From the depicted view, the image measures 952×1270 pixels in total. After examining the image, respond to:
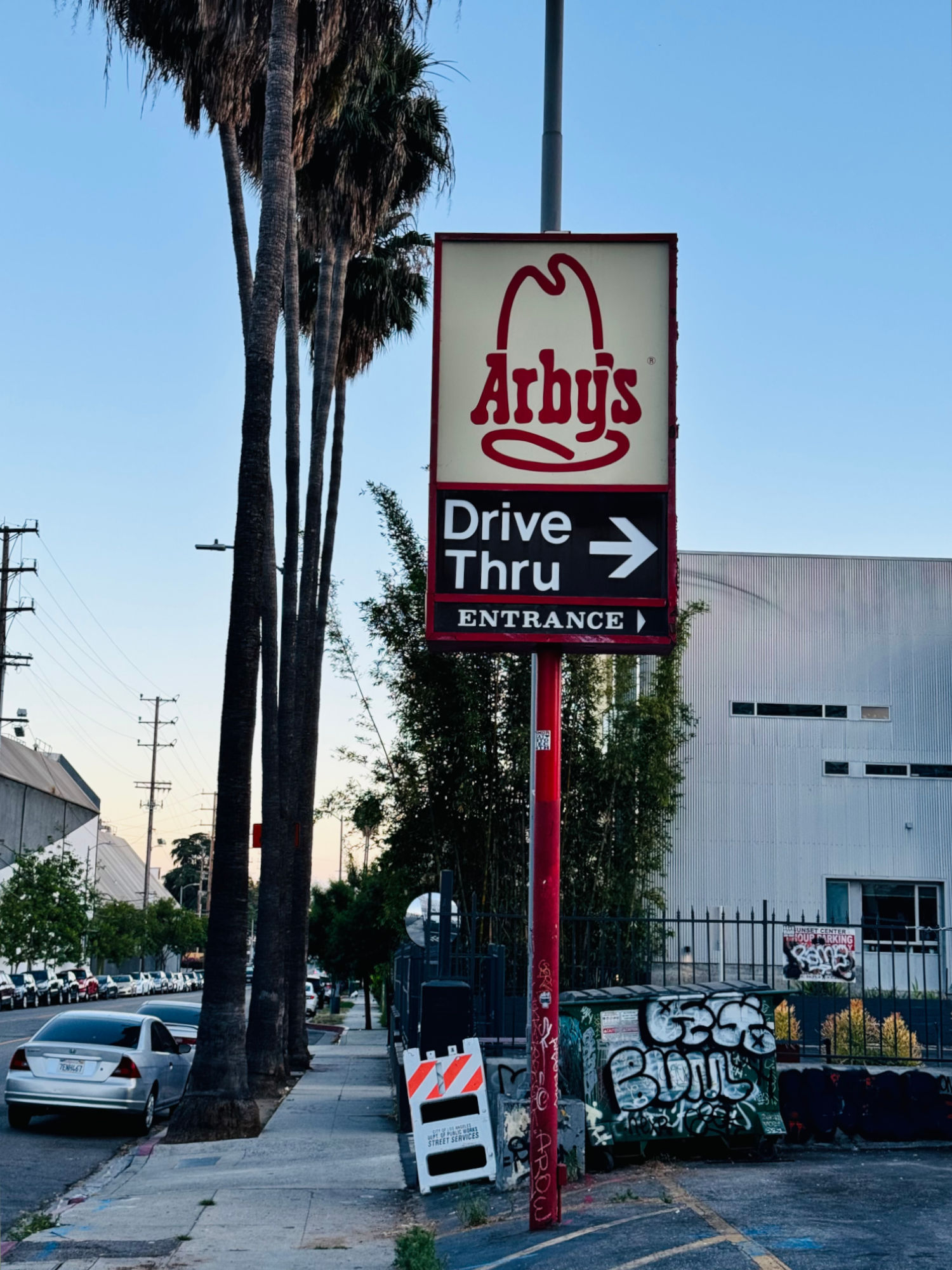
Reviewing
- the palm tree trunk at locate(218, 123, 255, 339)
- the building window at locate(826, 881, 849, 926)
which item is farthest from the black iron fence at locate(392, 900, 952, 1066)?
the building window at locate(826, 881, 849, 926)

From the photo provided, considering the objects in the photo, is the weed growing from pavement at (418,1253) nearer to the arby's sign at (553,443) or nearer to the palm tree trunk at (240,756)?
the arby's sign at (553,443)

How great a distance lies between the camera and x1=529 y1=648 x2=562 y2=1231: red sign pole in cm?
858

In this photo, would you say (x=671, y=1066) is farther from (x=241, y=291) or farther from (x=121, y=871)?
(x=121, y=871)

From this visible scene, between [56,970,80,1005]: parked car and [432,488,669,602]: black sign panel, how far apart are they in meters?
54.3

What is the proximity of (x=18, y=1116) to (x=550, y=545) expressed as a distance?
10.4 metres

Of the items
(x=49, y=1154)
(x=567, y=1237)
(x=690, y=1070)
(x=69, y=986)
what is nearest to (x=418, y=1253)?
(x=567, y=1237)

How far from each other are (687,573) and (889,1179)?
27.6 meters

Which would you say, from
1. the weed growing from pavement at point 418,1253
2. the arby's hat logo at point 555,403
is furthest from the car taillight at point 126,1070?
the arby's hat logo at point 555,403

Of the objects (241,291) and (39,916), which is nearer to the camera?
(241,291)

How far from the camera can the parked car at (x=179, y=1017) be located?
69.0ft

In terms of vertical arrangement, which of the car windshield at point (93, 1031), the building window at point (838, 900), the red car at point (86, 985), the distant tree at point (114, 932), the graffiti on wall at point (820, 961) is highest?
the building window at point (838, 900)

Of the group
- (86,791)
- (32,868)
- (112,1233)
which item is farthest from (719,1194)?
(86,791)

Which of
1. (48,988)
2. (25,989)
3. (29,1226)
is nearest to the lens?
(29,1226)

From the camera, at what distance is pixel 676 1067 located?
11.2m
